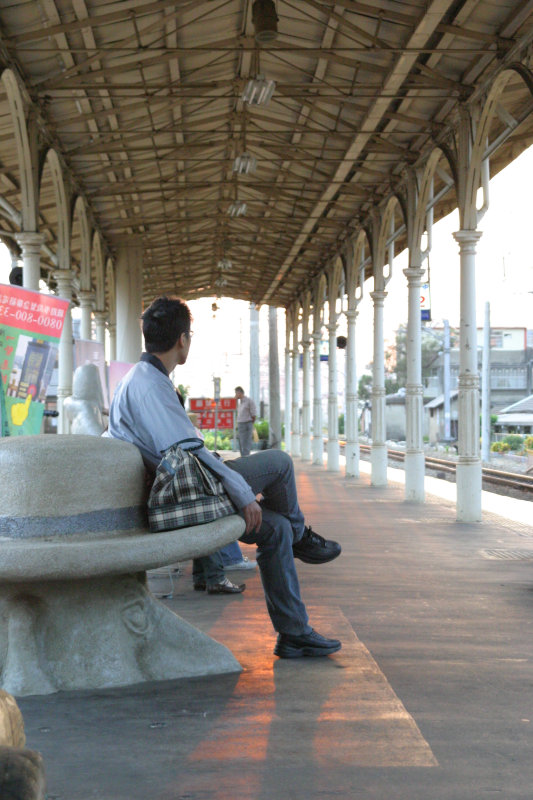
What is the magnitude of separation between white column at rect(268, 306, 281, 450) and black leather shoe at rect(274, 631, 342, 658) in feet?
106

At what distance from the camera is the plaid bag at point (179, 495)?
12.6 feet

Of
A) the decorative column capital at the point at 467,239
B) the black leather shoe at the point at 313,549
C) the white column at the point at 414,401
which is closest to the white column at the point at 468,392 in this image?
the decorative column capital at the point at 467,239

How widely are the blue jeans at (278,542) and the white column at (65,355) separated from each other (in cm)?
1193

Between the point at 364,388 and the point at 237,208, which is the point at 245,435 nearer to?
the point at 237,208

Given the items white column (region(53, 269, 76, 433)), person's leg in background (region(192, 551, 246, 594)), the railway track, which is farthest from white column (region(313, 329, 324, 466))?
person's leg in background (region(192, 551, 246, 594))

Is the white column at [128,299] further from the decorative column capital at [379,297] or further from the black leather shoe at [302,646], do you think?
the black leather shoe at [302,646]

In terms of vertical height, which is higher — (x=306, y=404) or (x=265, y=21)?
(x=265, y=21)

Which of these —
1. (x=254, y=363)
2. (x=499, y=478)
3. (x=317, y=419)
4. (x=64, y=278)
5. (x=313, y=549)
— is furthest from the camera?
(x=254, y=363)

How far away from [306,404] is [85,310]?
1171 centimetres

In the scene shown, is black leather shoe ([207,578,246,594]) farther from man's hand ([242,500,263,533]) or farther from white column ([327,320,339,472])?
white column ([327,320,339,472])

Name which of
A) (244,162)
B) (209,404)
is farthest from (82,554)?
(209,404)

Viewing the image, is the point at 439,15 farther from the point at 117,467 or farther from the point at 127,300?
the point at 127,300

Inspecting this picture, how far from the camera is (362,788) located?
278 cm

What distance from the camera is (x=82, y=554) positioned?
3541mm
